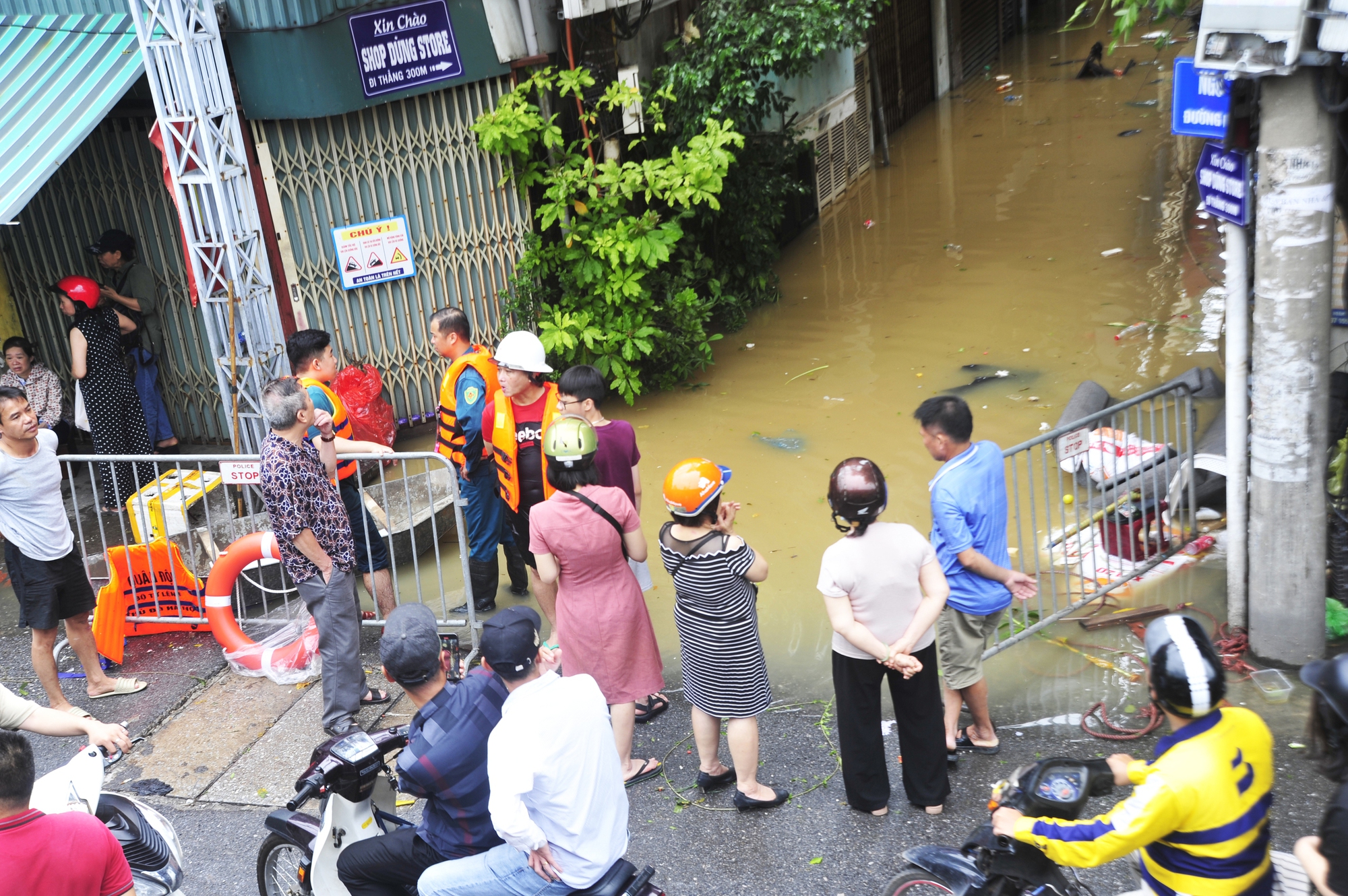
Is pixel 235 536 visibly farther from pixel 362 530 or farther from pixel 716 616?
pixel 716 616

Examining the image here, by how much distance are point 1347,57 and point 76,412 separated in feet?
26.6

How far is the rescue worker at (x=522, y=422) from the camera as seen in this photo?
5.78 meters

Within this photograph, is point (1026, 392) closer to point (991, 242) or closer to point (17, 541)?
point (991, 242)

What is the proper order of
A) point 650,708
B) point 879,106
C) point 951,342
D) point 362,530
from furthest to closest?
point 879,106, point 951,342, point 362,530, point 650,708

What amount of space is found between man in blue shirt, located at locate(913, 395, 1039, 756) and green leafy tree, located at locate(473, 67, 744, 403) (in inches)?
171

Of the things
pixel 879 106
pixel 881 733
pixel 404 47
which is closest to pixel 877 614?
pixel 881 733

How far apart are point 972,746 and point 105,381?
6521 millimetres

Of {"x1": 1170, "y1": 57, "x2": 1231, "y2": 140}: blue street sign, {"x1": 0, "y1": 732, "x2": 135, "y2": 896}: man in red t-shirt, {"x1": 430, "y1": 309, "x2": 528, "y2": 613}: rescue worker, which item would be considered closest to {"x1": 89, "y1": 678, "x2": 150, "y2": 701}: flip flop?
{"x1": 430, "y1": 309, "x2": 528, "y2": 613}: rescue worker

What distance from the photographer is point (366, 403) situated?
8.75 m

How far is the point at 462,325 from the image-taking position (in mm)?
6402

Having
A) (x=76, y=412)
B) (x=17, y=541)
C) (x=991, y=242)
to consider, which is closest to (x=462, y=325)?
(x=17, y=541)

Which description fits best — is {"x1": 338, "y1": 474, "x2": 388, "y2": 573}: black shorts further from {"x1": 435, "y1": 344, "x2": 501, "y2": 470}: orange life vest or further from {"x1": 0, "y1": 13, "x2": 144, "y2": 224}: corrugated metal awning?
{"x1": 0, "y1": 13, "x2": 144, "y2": 224}: corrugated metal awning

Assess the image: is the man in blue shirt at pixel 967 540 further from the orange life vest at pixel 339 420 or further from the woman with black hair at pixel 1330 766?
the orange life vest at pixel 339 420

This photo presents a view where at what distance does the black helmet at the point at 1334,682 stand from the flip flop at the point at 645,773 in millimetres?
2949
